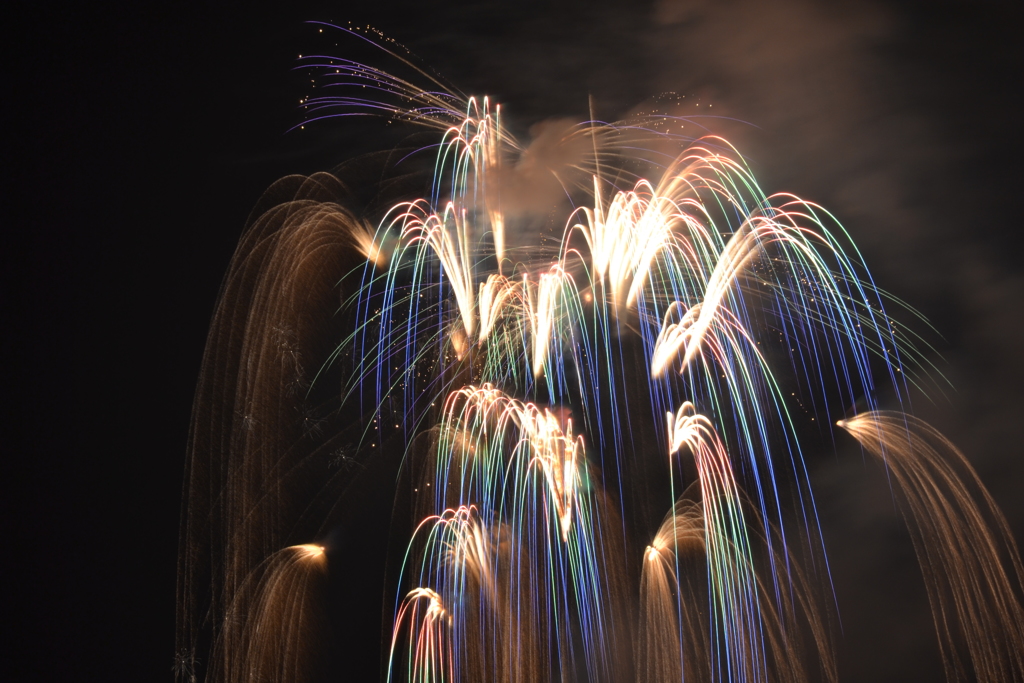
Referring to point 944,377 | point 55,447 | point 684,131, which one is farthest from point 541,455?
point 55,447

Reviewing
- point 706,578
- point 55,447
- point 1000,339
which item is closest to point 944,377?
point 1000,339

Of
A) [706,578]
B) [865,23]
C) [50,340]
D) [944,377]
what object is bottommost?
[706,578]

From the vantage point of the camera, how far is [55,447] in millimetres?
6852

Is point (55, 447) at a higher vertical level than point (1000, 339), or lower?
lower

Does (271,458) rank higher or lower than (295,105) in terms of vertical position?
lower

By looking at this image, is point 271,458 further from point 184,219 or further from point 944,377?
point 944,377

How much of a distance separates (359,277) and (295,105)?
6.42ft

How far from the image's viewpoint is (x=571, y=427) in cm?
708

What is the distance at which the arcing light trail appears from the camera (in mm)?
6488

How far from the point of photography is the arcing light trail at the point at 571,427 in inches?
255

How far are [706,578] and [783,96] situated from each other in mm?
5125

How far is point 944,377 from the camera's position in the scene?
6.48 metres

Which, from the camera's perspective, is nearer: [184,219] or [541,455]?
[541,455]

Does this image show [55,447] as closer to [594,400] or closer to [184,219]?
[184,219]
